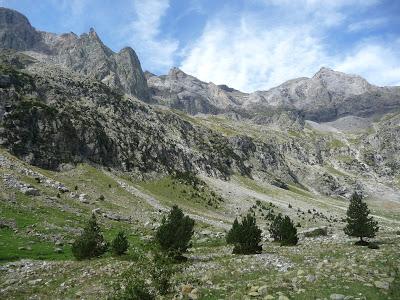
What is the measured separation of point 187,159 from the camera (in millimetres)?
147250

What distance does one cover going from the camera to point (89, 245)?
35000 mm

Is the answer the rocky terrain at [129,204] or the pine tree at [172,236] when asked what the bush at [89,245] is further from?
the pine tree at [172,236]

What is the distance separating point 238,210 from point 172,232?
70.5m

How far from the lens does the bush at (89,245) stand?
114ft

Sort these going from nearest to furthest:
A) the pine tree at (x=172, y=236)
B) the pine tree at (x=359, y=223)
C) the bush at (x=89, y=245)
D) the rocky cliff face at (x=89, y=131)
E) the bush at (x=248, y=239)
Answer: the bush at (x=89, y=245)
the pine tree at (x=172, y=236)
the bush at (x=248, y=239)
the pine tree at (x=359, y=223)
the rocky cliff face at (x=89, y=131)

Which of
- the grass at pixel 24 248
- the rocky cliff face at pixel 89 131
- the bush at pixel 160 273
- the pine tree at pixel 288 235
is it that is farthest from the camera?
the rocky cliff face at pixel 89 131

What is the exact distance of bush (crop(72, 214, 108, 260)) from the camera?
34.7m

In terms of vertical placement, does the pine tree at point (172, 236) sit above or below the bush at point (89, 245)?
above

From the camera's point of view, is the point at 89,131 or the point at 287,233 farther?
the point at 89,131

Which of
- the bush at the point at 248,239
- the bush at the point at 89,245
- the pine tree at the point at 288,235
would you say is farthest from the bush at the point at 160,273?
the pine tree at the point at 288,235

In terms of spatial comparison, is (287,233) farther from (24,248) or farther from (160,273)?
(24,248)

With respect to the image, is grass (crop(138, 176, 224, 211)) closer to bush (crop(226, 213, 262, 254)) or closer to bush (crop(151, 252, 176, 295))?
bush (crop(226, 213, 262, 254))

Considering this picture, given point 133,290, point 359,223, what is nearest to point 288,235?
point 359,223

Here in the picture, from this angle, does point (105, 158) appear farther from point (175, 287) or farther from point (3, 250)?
point (175, 287)
